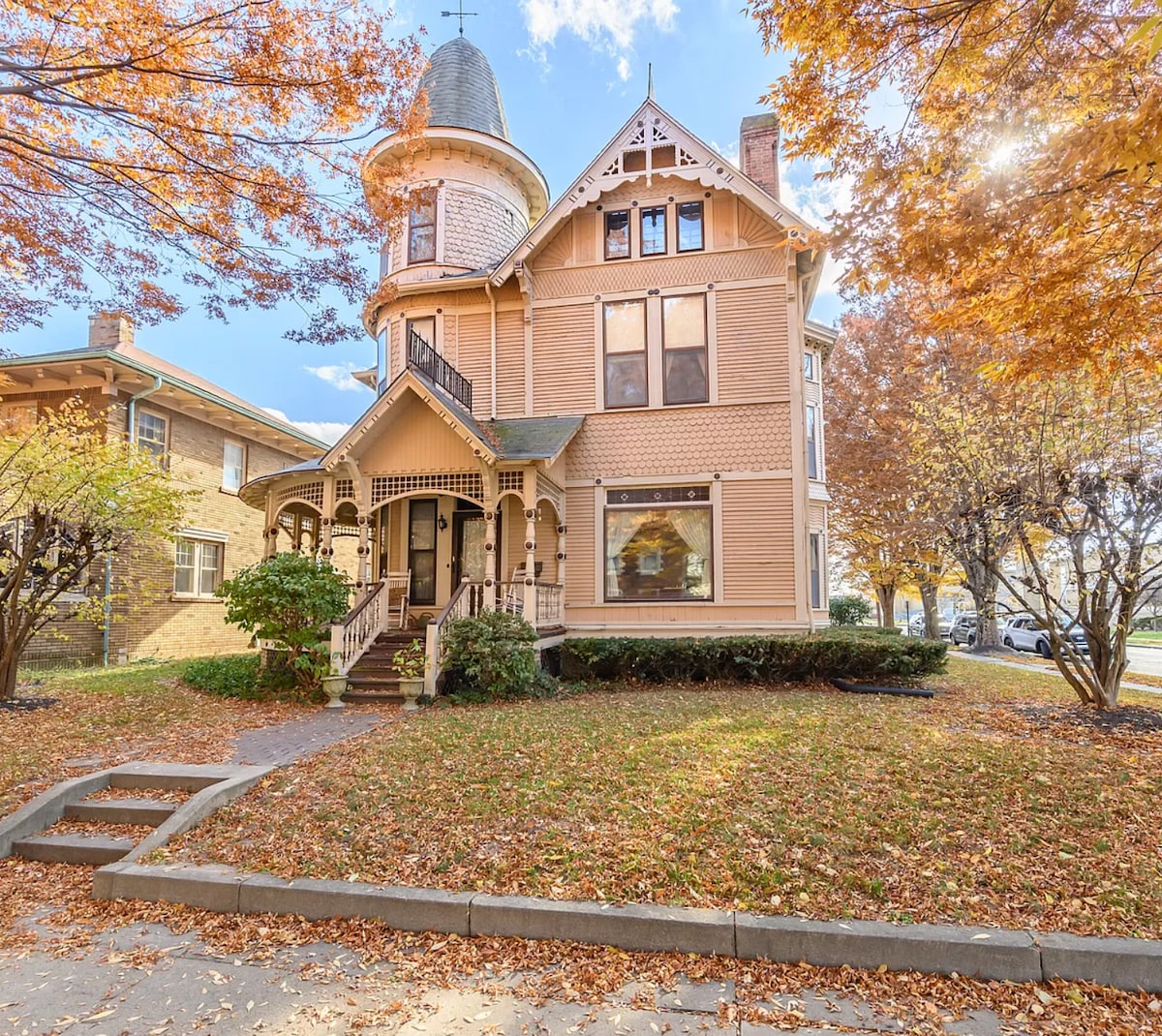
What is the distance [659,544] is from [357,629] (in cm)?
558

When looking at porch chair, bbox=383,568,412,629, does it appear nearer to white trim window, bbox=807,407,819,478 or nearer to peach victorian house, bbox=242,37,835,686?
peach victorian house, bbox=242,37,835,686

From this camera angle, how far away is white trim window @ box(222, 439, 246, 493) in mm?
19156

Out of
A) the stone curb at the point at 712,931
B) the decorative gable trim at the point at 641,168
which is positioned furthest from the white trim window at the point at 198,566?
the stone curb at the point at 712,931

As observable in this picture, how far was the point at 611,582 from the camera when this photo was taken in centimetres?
1299

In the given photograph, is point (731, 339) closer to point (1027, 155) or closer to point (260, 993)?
point (1027, 155)

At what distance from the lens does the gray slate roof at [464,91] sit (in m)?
15.2

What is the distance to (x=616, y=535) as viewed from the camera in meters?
13.1

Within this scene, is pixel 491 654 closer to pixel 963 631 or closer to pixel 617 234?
pixel 617 234

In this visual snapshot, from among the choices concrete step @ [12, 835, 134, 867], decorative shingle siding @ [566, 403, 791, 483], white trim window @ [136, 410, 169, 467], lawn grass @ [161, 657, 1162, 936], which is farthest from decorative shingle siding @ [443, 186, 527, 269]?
concrete step @ [12, 835, 134, 867]

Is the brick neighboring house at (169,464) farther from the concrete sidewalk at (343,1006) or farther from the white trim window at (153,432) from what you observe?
the concrete sidewalk at (343,1006)

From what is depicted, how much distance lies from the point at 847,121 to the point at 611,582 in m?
8.45

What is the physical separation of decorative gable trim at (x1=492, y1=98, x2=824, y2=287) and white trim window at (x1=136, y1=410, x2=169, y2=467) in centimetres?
946

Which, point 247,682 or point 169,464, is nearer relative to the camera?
point 247,682

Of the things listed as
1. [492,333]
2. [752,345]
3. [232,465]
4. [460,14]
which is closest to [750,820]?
[752,345]
